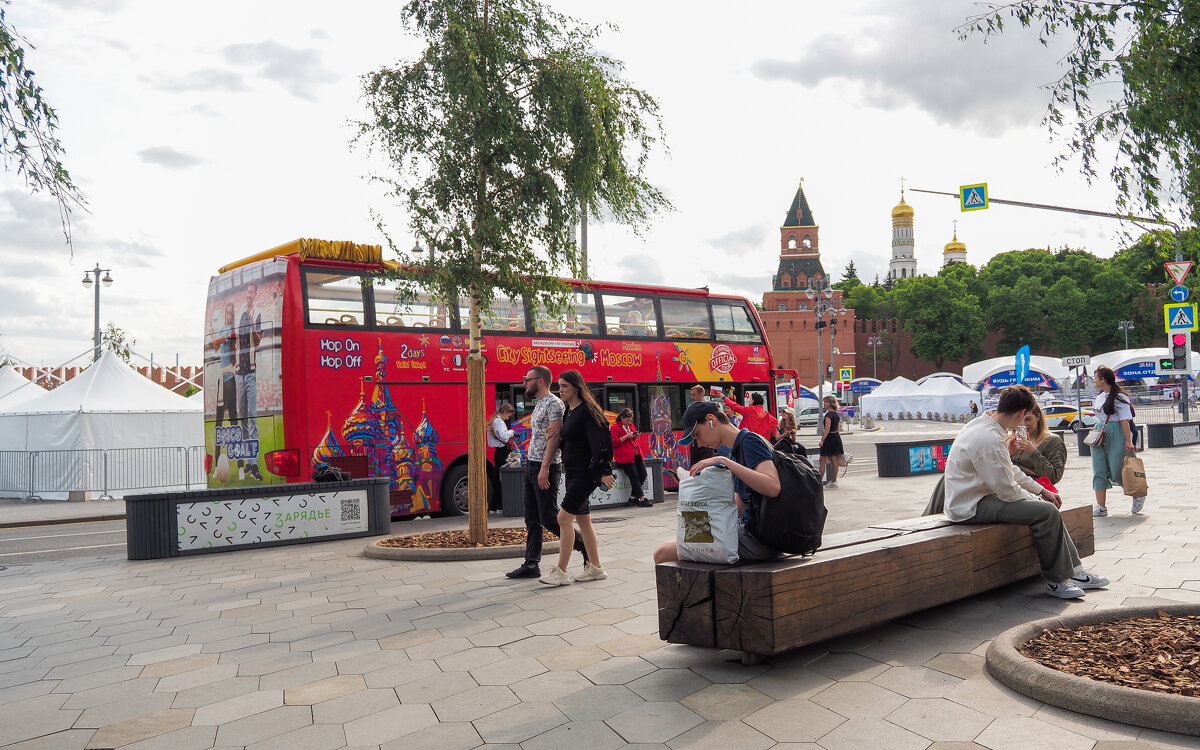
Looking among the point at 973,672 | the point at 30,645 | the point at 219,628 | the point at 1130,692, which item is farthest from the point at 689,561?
the point at 30,645

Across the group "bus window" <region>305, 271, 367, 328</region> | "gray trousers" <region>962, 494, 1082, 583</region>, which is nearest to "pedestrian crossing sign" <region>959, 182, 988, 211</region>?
"bus window" <region>305, 271, 367, 328</region>

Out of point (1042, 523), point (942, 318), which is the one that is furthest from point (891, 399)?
point (1042, 523)

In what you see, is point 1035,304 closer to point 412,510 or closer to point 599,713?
point 412,510

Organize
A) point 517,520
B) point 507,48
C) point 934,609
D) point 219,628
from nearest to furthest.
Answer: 1. point 934,609
2. point 219,628
3. point 507,48
4. point 517,520

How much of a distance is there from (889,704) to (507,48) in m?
7.43

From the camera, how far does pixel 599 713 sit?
13.5ft

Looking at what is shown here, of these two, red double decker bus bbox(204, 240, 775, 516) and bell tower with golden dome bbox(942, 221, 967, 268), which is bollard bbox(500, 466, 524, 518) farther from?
bell tower with golden dome bbox(942, 221, 967, 268)

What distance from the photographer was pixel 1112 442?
10.6m

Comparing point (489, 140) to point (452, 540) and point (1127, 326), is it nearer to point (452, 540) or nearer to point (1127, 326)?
point (452, 540)

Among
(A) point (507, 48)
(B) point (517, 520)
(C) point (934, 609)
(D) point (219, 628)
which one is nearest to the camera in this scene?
(C) point (934, 609)

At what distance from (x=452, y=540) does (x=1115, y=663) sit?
6817mm

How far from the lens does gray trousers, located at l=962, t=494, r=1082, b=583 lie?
5.80 metres

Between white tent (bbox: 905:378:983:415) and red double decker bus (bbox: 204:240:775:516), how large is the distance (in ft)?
132

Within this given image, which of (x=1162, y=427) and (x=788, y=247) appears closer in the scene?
(x=1162, y=427)
